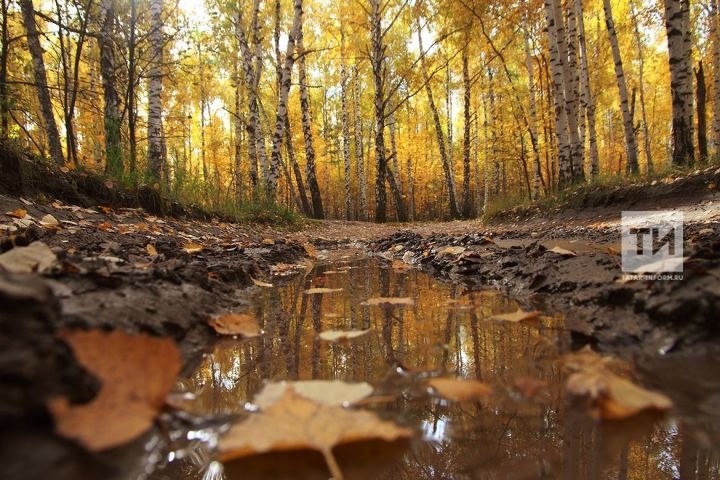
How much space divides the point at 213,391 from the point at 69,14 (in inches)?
245

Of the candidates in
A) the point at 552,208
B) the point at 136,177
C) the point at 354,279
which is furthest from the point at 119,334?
the point at 552,208

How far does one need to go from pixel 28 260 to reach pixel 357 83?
19283 millimetres

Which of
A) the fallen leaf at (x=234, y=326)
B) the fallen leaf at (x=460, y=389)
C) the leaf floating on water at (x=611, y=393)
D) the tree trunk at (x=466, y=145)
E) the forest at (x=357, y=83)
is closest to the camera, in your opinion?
the leaf floating on water at (x=611, y=393)

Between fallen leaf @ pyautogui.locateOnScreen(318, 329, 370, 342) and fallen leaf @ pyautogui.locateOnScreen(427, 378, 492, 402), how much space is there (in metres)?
0.41

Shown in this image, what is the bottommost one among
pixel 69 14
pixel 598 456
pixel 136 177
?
pixel 598 456

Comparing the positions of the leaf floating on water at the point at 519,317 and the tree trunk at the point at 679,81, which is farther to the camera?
the tree trunk at the point at 679,81

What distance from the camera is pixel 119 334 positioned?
0.65 metres

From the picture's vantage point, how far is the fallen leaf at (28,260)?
3.74ft

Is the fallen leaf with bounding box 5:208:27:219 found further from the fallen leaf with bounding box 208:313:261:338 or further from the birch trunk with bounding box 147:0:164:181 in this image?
the birch trunk with bounding box 147:0:164:181

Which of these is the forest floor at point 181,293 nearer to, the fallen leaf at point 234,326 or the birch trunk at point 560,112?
the fallen leaf at point 234,326

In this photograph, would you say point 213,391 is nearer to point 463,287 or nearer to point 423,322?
point 423,322

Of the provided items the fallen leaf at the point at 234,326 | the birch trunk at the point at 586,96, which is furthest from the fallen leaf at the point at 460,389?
the birch trunk at the point at 586,96

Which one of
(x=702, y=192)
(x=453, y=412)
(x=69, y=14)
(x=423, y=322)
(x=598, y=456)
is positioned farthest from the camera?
(x=69, y=14)

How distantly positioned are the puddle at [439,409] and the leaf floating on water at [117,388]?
0.27 ft
